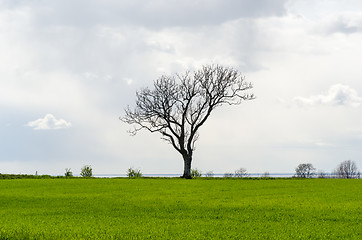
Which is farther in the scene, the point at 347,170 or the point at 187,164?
the point at 347,170

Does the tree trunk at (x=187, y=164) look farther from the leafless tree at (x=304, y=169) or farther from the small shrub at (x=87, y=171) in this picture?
the leafless tree at (x=304, y=169)

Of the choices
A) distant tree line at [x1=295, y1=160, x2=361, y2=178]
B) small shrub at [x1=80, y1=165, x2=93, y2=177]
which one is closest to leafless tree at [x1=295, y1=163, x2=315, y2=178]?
distant tree line at [x1=295, y1=160, x2=361, y2=178]

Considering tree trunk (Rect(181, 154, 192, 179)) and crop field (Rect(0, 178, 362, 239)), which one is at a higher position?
tree trunk (Rect(181, 154, 192, 179))

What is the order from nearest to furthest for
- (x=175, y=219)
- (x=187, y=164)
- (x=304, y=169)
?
1. (x=175, y=219)
2. (x=187, y=164)
3. (x=304, y=169)

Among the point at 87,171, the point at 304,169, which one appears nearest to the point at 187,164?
the point at 87,171

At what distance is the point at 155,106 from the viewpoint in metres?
51.1

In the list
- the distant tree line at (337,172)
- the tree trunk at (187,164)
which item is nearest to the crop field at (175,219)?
the tree trunk at (187,164)

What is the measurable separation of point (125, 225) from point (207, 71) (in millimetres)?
40583

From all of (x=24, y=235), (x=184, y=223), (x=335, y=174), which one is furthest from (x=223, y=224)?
(x=335, y=174)

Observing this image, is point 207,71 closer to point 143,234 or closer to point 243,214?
point 243,214

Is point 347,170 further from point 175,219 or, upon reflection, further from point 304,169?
point 175,219

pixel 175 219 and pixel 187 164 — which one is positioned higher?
pixel 187 164

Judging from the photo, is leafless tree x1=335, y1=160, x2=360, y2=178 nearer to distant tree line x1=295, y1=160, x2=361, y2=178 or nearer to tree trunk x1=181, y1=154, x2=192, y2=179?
distant tree line x1=295, y1=160, x2=361, y2=178

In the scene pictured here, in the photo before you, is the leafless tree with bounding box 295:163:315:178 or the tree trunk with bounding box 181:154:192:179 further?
the leafless tree with bounding box 295:163:315:178
